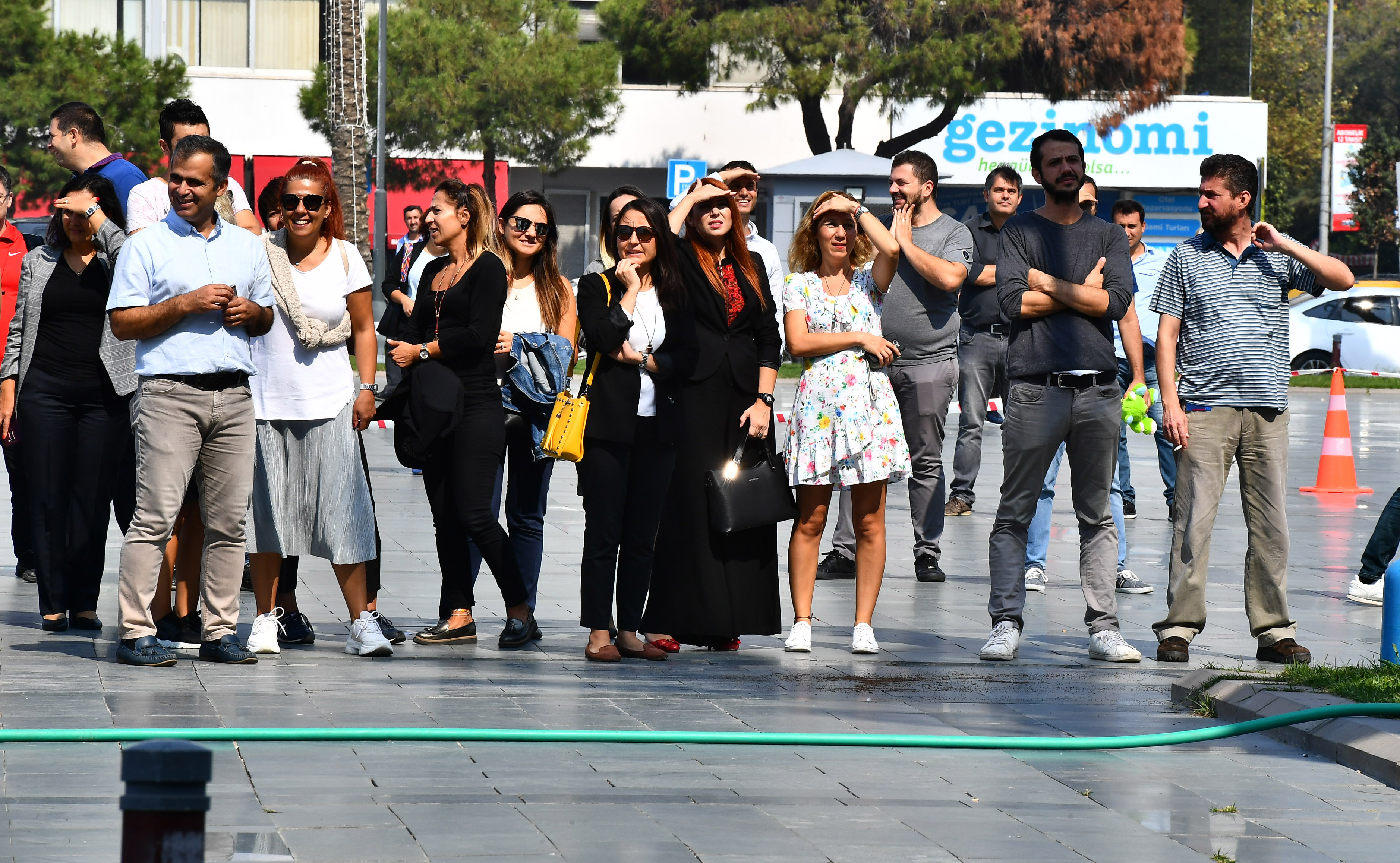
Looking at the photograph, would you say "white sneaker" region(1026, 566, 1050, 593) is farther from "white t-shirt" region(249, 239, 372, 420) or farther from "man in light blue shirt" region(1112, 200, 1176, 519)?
"white t-shirt" region(249, 239, 372, 420)

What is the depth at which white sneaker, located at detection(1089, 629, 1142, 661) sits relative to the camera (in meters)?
7.27

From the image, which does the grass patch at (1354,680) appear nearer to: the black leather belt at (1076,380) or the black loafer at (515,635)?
the black leather belt at (1076,380)

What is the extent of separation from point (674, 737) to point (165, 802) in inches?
118

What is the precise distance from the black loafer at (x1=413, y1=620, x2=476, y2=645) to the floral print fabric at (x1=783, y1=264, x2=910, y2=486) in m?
1.48

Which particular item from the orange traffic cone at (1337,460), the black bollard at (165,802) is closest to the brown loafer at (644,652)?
the black bollard at (165,802)

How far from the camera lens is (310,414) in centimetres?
699

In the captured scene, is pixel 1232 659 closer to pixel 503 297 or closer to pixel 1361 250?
pixel 503 297

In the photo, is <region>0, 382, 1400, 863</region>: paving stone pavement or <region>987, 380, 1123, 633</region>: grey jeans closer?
<region>0, 382, 1400, 863</region>: paving stone pavement

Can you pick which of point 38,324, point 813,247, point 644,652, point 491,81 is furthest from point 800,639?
point 491,81

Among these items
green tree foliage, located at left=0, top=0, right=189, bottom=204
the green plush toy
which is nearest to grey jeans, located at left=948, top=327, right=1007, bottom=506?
the green plush toy

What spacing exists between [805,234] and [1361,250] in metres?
63.1

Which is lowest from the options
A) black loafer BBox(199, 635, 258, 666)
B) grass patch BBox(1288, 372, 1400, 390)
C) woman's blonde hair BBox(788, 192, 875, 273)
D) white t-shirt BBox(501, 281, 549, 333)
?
black loafer BBox(199, 635, 258, 666)

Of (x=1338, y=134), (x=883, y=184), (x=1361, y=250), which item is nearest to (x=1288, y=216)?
(x=1361, y=250)

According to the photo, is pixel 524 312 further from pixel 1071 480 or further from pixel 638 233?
pixel 1071 480
